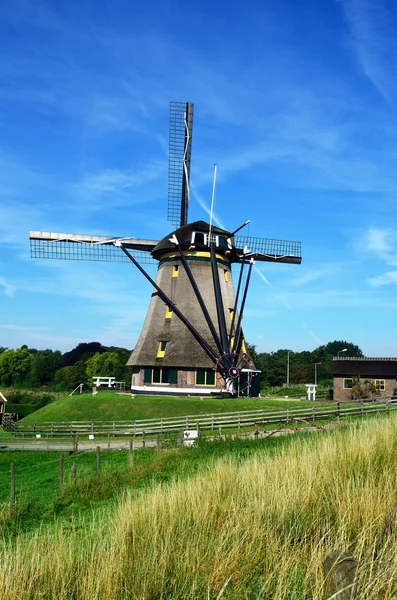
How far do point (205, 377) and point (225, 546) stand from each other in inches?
1207

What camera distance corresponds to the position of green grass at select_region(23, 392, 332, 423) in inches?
1288

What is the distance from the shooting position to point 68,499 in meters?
13.2

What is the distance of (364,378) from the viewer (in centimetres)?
4222

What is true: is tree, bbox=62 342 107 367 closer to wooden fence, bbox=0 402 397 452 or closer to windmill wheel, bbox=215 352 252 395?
windmill wheel, bbox=215 352 252 395

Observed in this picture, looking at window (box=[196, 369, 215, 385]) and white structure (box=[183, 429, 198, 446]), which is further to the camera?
window (box=[196, 369, 215, 385])

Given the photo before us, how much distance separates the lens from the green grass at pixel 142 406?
107 ft

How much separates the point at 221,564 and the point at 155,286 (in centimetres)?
3214

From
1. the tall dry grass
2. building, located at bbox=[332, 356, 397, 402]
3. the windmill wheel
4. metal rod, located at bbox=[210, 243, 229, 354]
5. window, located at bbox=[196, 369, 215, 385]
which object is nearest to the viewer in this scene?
the tall dry grass

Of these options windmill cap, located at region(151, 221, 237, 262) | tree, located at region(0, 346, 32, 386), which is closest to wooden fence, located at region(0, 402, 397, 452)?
windmill cap, located at region(151, 221, 237, 262)

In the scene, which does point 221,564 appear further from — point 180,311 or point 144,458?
point 180,311

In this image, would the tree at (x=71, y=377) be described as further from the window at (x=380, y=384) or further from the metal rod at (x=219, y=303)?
the window at (x=380, y=384)

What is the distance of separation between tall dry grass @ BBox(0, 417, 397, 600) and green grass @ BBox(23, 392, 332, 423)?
975 inches

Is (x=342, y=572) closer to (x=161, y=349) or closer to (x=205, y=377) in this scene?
(x=205, y=377)

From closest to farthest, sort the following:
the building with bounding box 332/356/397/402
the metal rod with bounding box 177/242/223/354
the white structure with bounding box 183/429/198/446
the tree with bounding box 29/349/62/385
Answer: the white structure with bounding box 183/429/198/446
the metal rod with bounding box 177/242/223/354
the building with bounding box 332/356/397/402
the tree with bounding box 29/349/62/385
